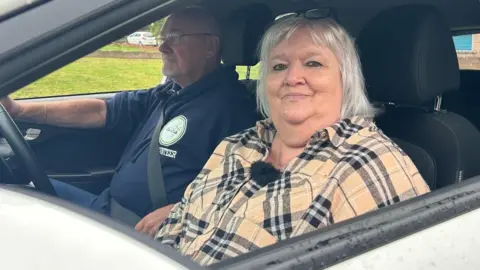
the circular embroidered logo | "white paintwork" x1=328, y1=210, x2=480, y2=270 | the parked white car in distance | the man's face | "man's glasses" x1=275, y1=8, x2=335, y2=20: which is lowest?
the circular embroidered logo

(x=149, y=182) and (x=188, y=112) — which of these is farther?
(x=188, y=112)

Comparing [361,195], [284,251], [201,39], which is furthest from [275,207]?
[201,39]

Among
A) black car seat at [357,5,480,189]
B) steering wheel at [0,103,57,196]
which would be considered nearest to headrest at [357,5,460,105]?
black car seat at [357,5,480,189]

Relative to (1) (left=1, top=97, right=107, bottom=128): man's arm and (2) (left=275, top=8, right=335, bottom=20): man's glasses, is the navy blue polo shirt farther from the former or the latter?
(2) (left=275, top=8, right=335, bottom=20): man's glasses

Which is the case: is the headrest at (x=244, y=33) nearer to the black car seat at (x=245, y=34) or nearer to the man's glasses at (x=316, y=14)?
the black car seat at (x=245, y=34)

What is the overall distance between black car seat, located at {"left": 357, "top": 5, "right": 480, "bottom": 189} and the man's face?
89 centimetres

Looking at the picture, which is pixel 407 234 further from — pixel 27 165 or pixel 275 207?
pixel 27 165

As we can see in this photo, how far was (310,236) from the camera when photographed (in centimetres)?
128

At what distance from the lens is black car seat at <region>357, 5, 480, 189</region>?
2242 mm

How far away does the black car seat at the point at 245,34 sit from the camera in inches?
120

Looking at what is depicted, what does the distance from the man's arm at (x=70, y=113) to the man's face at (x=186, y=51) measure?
0.50 metres

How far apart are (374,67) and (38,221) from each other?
5.49 feet

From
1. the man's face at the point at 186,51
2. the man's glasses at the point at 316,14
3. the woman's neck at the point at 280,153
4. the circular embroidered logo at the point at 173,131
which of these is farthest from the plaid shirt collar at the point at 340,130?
the man's face at the point at 186,51

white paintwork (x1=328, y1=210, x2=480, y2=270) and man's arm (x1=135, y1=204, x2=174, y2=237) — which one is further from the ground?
white paintwork (x1=328, y1=210, x2=480, y2=270)
